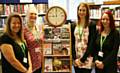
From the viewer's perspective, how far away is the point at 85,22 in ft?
13.2

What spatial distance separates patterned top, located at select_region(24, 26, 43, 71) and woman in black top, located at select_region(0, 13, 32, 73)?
0.40 m

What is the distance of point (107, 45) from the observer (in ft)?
12.3

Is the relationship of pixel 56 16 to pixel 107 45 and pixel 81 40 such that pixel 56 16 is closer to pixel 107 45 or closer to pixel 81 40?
pixel 81 40

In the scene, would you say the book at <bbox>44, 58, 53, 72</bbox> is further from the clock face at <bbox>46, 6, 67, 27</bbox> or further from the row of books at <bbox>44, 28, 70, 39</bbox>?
the clock face at <bbox>46, 6, 67, 27</bbox>

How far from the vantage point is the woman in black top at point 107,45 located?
373cm

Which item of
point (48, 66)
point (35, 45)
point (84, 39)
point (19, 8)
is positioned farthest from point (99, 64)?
point (19, 8)

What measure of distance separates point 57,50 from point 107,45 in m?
1.17

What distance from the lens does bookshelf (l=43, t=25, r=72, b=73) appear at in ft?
15.0

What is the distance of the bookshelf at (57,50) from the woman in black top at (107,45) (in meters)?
0.83

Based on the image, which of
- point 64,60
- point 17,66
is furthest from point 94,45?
point 17,66

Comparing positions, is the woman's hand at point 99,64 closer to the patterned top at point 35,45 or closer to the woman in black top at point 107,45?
the woman in black top at point 107,45

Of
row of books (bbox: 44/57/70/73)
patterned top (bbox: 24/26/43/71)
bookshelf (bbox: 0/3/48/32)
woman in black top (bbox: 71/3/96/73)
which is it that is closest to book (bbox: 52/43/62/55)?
row of books (bbox: 44/57/70/73)

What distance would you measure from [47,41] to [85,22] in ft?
2.95

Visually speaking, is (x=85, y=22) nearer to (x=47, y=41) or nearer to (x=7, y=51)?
(x=47, y=41)
